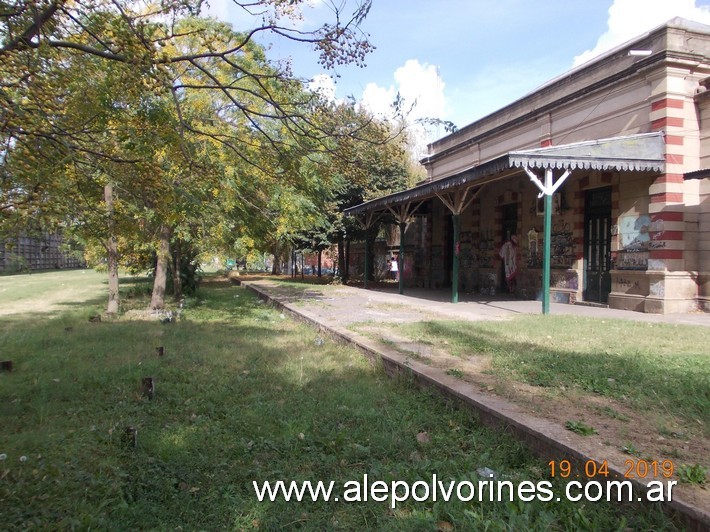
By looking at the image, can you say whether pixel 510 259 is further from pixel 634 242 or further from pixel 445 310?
pixel 445 310

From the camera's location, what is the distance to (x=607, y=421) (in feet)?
11.9

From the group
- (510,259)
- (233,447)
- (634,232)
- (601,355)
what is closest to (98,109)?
(233,447)

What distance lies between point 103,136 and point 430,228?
53.8 feet

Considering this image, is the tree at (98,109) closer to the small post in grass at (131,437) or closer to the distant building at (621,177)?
the small post in grass at (131,437)

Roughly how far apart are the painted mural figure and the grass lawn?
10219 mm

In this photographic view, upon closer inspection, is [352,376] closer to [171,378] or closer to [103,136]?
[171,378]

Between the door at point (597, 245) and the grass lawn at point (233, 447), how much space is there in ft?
26.9

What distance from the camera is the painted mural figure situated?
1533 cm

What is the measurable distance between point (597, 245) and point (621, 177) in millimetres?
1846

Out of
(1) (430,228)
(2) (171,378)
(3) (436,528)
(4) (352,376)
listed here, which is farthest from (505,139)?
(3) (436,528)

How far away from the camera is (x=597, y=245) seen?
12.1 m

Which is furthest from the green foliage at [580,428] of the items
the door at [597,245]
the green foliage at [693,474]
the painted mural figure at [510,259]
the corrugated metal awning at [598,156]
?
the painted mural figure at [510,259]

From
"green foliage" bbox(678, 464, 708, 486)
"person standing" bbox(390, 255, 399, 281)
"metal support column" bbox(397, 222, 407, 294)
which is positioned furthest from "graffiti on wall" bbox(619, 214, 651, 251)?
"person standing" bbox(390, 255, 399, 281)

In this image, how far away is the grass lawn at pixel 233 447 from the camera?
276 cm
